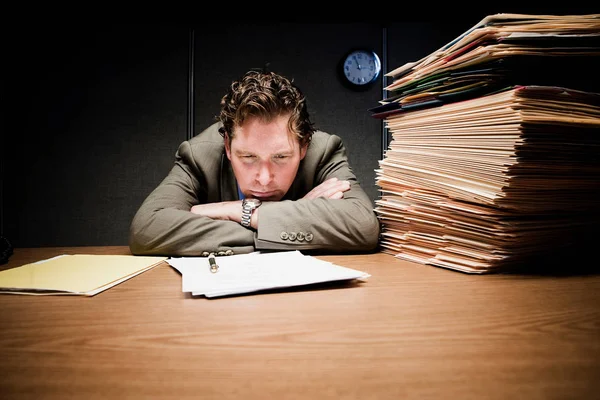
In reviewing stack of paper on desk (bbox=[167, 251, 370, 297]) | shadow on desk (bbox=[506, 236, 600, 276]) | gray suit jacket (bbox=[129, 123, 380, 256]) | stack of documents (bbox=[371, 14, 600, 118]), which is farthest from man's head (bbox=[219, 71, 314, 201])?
shadow on desk (bbox=[506, 236, 600, 276])

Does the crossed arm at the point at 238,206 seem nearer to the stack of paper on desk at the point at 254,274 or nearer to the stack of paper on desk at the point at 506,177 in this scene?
the stack of paper on desk at the point at 254,274

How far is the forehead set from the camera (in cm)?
128

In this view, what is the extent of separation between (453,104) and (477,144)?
0.12 meters

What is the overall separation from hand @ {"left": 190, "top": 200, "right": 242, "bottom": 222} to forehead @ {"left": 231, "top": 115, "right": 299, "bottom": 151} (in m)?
0.22

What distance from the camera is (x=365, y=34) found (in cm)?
276

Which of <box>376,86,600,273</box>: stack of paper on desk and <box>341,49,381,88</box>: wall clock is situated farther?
<box>341,49,381,88</box>: wall clock

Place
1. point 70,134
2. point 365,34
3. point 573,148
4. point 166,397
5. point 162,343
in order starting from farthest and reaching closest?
point 365,34 < point 70,134 < point 573,148 < point 162,343 < point 166,397

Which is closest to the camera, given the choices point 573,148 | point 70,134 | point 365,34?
point 573,148

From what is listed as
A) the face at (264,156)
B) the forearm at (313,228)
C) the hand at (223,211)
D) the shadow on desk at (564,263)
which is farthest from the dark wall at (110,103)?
the shadow on desk at (564,263)

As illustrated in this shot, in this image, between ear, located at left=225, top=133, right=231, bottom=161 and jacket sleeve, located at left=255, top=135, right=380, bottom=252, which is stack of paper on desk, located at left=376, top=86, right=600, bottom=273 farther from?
ear, located at left=225, top=133, right=231, bottom=161

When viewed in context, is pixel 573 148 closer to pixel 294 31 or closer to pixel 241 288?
pixel 241 288

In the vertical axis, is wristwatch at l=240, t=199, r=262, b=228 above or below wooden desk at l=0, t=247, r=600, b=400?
above

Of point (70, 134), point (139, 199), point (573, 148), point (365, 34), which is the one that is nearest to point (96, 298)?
point (573, 148)

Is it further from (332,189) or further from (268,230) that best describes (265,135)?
(268,230)
